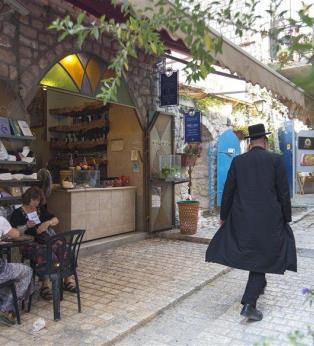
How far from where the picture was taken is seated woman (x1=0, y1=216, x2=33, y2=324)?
11.1 ft

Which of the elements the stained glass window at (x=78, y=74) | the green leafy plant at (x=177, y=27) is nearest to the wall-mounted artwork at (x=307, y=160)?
the stained glass window at (x=78, y=74)

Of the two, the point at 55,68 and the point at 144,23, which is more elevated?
the point at 55,68

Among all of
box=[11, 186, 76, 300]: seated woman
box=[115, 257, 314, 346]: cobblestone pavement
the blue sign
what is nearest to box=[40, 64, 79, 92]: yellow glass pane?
box=[11, 186, 76, 300]: seated woman

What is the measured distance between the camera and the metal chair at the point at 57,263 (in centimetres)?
352

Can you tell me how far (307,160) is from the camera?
14.8 meters

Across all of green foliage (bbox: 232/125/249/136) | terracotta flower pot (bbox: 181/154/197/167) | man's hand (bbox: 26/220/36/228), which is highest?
green foliage (bbox: 232/125/249/136)

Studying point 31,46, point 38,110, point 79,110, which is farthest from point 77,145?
point 31,46

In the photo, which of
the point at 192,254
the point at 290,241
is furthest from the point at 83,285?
the point at 290,241

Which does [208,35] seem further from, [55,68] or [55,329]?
[55,68]

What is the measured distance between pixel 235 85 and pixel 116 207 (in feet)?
20.0

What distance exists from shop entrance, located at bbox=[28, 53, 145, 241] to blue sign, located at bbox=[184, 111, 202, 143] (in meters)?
1.13

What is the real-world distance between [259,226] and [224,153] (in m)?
7.10

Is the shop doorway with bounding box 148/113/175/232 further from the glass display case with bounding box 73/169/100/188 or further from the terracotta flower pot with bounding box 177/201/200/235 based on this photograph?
the glass display case with bounding box 73/169/100/188

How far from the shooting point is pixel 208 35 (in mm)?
1487
